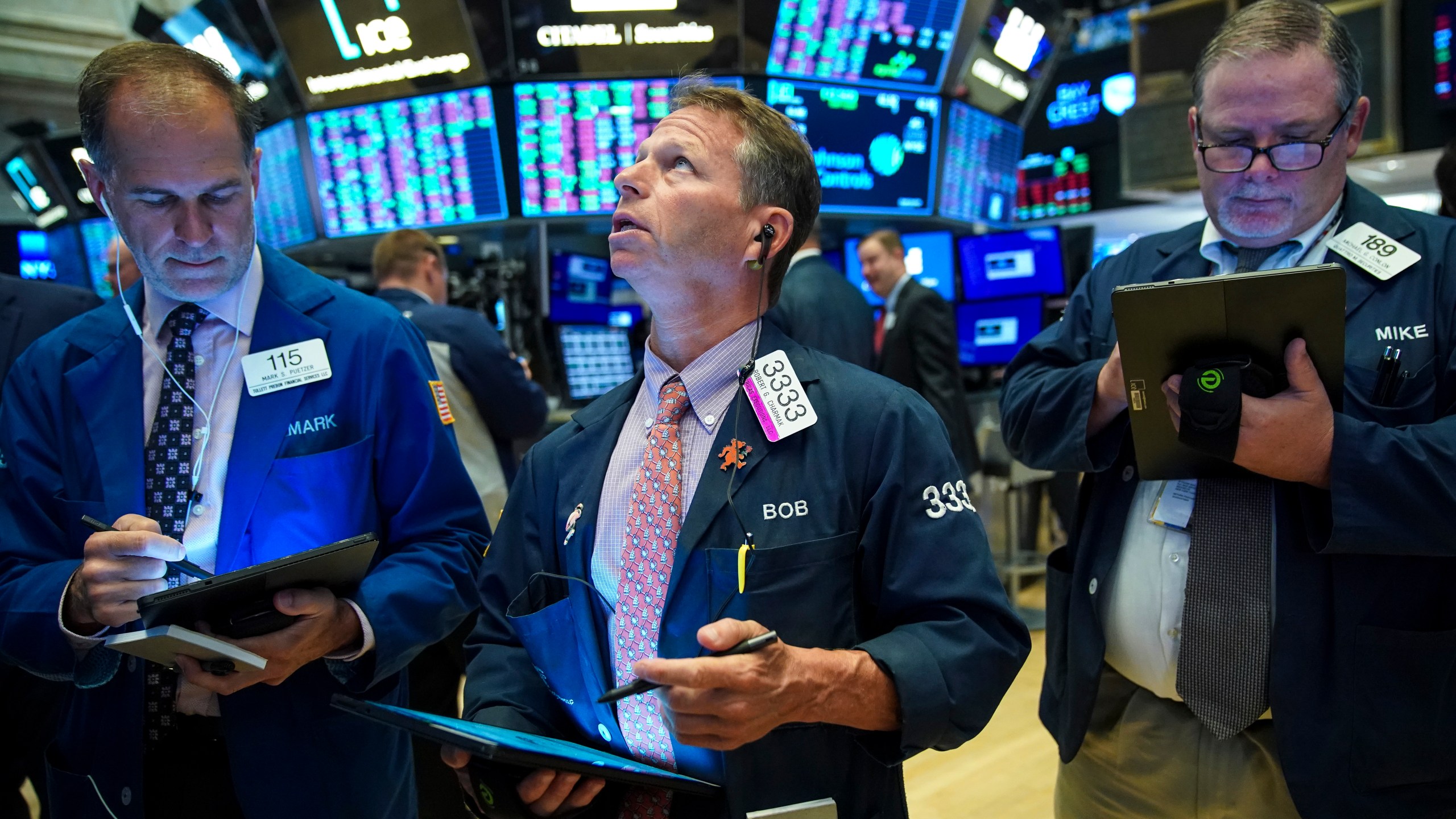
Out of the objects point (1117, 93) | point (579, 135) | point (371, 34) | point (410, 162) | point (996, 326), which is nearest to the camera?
point (371, 34)

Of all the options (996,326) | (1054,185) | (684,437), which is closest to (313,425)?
(684,437)

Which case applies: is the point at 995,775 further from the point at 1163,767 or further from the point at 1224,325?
the point at 1224,325

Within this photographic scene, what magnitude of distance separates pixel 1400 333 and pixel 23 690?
288 centimetres

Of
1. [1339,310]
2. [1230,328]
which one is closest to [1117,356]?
[1230,328]

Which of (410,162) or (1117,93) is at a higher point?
(1117,93)

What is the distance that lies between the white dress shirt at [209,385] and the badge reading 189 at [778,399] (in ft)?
2.78

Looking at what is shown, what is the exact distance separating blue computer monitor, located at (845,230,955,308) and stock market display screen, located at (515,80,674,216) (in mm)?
2195

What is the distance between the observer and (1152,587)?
5.14ft

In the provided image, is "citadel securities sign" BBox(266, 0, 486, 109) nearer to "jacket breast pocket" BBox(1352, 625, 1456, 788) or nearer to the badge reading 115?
the badge reading 115

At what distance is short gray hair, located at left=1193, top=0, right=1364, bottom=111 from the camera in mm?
1503

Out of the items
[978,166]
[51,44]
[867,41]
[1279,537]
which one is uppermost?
→ [51,44]

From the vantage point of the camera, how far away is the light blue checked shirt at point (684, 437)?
1.25 m

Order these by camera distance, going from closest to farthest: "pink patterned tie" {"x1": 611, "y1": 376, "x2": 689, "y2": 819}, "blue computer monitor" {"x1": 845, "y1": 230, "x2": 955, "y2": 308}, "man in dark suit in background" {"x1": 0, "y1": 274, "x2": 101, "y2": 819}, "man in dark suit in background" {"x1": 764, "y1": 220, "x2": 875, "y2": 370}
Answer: "pink patterned tie" {"x1": 611, "y1": 376, "x2": 689, "y2": 819} < "man in dark suit in background" {"x1": 0, "y1": 274, "x2": 101, "y2": 819} < "man in dark suit in background" {"x1": 764, "y1": 220, "x2": 875, "y2": 370} < "blue computer monitor" {"x1": 845, "y1": 230, "x2": 955, "y2": 308}

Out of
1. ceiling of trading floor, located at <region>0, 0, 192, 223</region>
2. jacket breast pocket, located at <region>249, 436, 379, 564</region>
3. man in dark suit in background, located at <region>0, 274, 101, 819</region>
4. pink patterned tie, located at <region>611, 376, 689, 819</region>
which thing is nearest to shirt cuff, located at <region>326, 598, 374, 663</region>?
jacket breast pocket, located at <region>249, 436, 379, 564</region>
